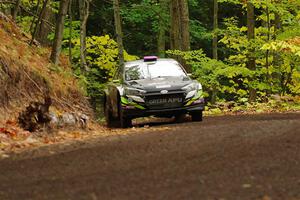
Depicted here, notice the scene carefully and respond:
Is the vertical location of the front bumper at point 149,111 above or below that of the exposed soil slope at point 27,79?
below

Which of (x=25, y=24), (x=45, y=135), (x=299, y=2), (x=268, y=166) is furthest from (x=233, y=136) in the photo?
(x=25, y=24)

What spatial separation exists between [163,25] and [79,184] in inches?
973

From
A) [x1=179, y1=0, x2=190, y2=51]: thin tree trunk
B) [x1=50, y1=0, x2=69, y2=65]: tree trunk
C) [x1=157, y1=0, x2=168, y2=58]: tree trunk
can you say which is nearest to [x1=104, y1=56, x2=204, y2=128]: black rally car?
[x1=50, y1=0, x2=69, y2=65]: tree trunk

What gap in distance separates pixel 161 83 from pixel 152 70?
44.1 inches

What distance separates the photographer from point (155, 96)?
13555 millimetres

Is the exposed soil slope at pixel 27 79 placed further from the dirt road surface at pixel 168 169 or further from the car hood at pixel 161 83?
the dirt road surface at pixel 168 169

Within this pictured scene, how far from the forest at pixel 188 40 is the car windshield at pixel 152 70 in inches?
65.4

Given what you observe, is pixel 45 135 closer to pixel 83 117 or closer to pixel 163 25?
pixel 83 117

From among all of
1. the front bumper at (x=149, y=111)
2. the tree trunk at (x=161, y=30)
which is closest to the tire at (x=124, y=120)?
the front bumper at (x=149, y=111)

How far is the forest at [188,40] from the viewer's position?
18731 millimetres

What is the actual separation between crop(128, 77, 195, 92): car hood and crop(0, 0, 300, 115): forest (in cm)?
228

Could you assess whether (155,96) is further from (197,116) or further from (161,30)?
(161,30)

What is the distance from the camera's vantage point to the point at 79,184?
5656mm

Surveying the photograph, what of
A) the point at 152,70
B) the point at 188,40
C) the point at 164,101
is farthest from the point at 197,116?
the point at 188,40
